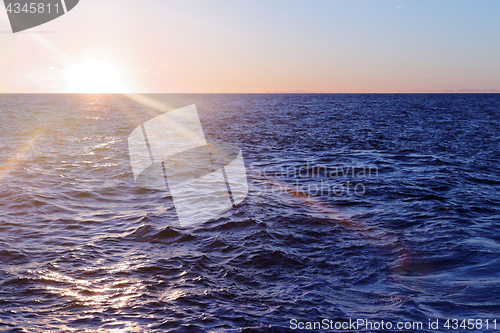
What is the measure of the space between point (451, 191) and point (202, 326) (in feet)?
44.1

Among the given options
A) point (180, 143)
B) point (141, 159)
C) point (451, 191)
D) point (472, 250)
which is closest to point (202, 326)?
point (472, 250)

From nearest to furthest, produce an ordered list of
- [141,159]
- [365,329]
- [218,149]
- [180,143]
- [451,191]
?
[365,329] < [451,191] < [141,159] < [218,149] < [180,143]

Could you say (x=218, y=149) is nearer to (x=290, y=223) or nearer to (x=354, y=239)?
(x=290, y=223)

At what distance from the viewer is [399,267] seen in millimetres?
8383

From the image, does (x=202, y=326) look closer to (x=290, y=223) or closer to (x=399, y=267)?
(x=399, y=267)

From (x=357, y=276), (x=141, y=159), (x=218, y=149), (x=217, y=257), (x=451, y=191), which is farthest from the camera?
(x=218, y=149)

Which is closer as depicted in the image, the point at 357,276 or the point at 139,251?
the point at 357,276

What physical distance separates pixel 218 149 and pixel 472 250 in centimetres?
2112

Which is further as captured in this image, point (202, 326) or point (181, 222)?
point (181, 222)

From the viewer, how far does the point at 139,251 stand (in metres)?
9.22

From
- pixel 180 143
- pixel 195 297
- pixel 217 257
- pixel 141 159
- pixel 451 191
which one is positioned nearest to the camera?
pixel 195 297

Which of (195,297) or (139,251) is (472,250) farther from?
(139,251)

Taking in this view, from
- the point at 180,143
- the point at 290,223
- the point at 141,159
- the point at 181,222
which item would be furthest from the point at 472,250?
the point at 180,143

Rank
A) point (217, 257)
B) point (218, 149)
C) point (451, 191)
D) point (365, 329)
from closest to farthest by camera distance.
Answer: point (365, 329)
point (217, 257)
point (451, 191)
point (218, 149)
